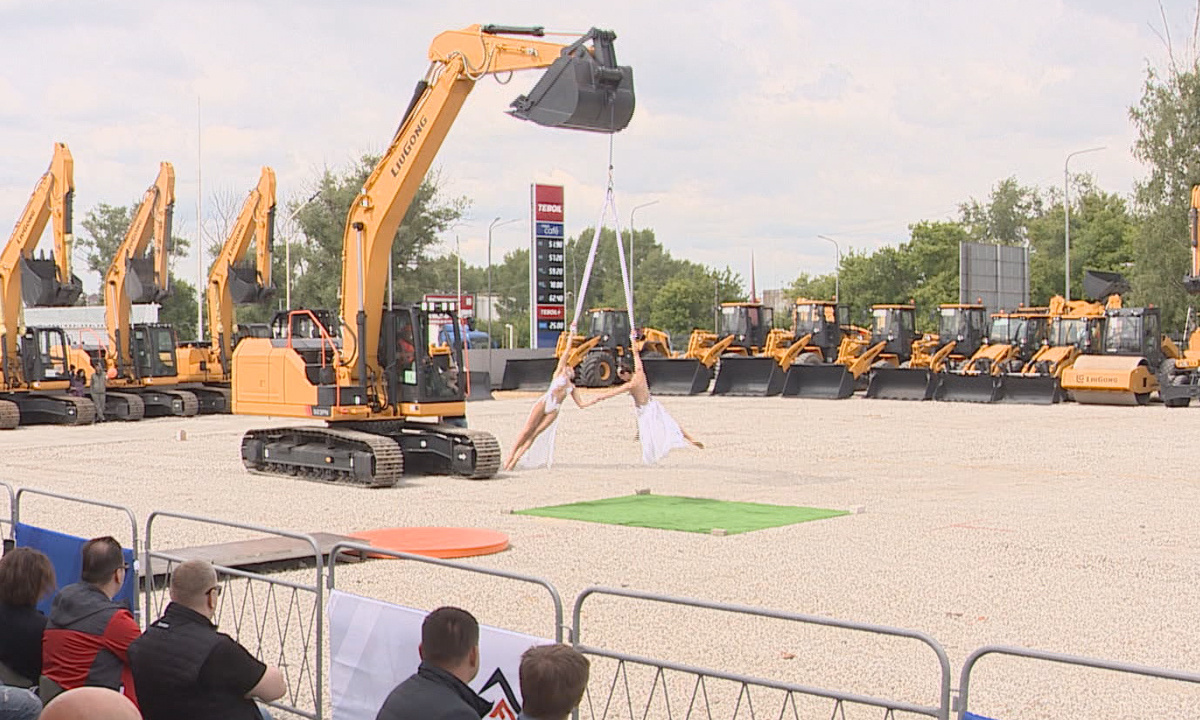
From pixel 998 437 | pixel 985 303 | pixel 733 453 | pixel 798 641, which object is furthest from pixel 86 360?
pixel 985 303

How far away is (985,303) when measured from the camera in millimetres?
55812

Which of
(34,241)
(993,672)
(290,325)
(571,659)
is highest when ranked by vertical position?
(34,241)

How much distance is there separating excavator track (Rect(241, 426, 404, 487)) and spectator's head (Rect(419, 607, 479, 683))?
1374 centimetres

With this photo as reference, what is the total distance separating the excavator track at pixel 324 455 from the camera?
60.8 ft

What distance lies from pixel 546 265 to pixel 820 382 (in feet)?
51.7

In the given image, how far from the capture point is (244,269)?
3538 cm

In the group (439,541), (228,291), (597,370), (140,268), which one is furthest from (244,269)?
(439,541)

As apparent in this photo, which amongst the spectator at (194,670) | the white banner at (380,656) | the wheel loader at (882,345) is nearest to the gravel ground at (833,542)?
the white banner at (380,656)

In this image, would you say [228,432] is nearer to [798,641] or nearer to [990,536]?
[990,536]

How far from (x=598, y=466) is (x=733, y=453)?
3.02m

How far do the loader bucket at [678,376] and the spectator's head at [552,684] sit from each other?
129 feet

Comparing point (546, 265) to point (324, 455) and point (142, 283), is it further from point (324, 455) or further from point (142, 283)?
point (324, 455)

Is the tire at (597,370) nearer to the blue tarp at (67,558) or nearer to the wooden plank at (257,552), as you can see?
the wooden plank at (257,552)

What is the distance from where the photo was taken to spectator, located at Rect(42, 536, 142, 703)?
6172 mm
